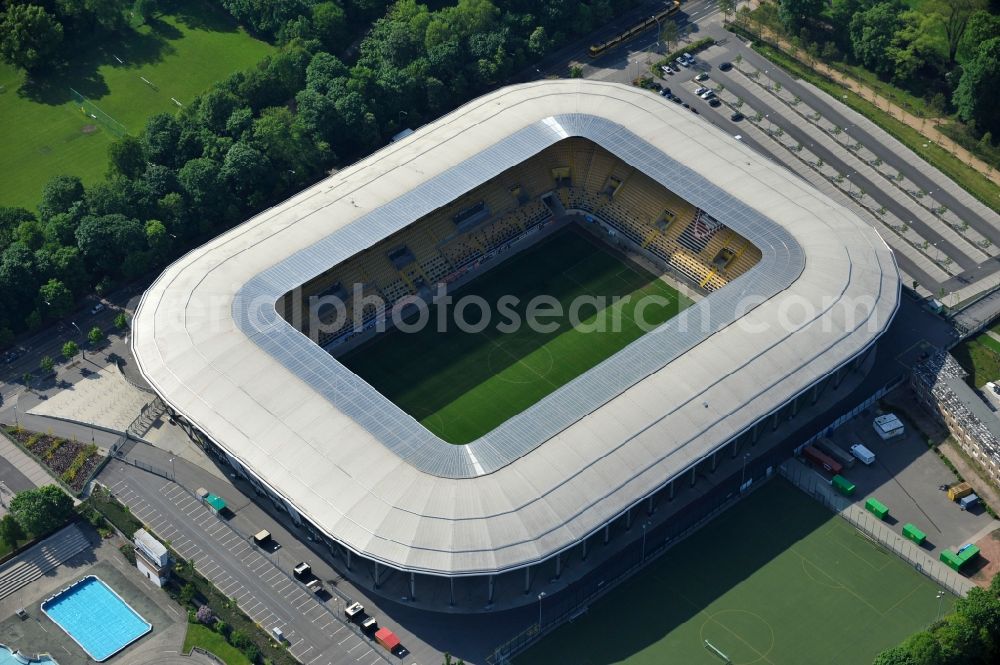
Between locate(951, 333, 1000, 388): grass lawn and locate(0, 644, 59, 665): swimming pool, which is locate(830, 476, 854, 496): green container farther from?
locate(0, 644, 59, 665): swimming pool

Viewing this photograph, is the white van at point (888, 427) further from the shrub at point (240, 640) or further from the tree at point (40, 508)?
the tree at point (40, 508)

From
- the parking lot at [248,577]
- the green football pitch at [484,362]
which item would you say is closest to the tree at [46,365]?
the parking lot at [248,577]

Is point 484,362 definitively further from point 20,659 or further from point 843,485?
point 20,659

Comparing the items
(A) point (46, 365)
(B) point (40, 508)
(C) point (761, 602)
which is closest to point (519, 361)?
(C) point (761, 602)

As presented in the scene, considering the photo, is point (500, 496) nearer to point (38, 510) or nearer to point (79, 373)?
point (38, 510)

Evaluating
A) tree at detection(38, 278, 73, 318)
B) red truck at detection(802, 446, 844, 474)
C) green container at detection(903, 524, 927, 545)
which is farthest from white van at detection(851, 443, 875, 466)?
tree at detection(38, 278, 73, 318)

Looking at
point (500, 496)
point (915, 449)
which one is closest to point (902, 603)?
point (915, 449)
